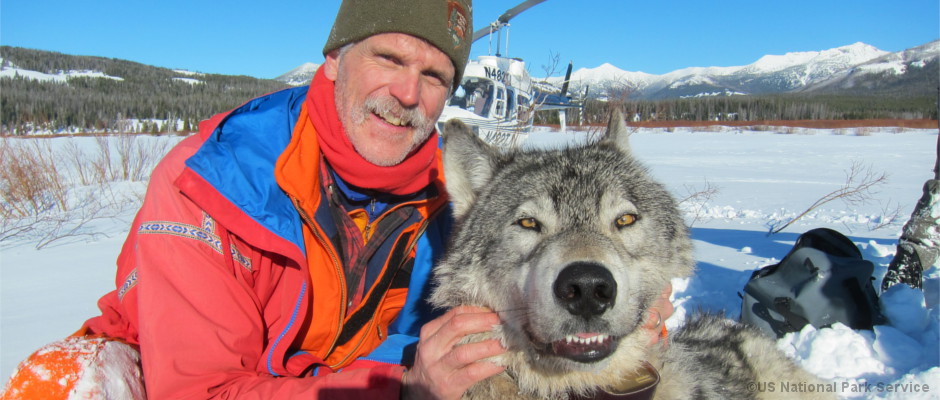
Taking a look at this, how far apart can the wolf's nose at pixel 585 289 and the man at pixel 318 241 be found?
15.8 inches

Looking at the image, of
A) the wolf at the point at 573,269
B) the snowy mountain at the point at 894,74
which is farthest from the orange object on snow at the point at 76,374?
the snowy mountain at the point at 894,74

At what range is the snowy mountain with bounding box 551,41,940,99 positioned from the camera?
8744 centimetres

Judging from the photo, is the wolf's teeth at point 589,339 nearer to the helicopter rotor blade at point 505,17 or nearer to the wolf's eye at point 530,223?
the wolf's eye at point 530,223

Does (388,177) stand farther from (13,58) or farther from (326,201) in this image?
(13,58)

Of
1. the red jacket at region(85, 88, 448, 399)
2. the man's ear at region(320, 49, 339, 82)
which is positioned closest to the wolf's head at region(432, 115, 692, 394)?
the red jacket at region(85, 88, 448, 399)

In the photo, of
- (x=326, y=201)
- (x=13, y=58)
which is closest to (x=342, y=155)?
(x=326, y=201)

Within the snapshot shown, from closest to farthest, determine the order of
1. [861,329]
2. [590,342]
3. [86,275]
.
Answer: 1. [590,342]
2. [861,329]
3. [86,275]

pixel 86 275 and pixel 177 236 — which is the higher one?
pixel 177 236

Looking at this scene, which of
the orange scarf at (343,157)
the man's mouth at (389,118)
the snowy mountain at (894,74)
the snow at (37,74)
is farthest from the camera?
the snowy mountain at (894,74)

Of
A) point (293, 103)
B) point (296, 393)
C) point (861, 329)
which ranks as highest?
point (293, 103)

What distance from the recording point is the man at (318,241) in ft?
6.41

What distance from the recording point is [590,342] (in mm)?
1913

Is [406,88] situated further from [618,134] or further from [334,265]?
[618,134]

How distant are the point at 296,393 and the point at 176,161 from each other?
3.44ft
